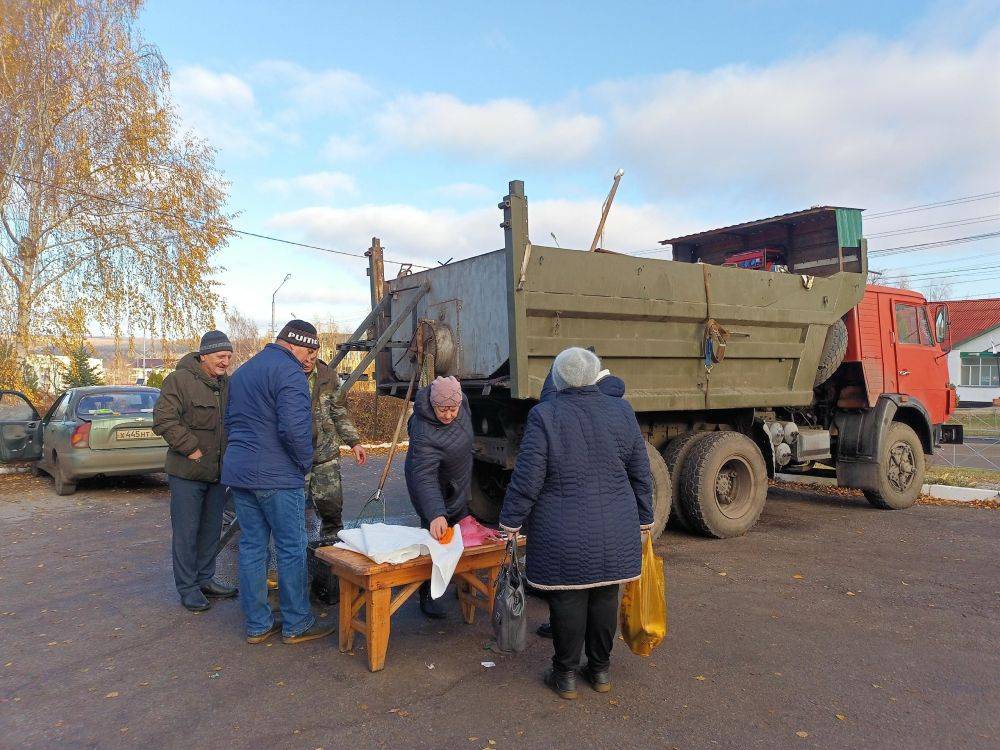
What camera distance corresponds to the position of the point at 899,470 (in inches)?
330

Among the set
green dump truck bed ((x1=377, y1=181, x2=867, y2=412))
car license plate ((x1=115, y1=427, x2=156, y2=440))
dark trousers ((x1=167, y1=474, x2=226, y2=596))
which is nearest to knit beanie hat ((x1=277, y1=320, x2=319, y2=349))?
dark trousers ((x1=167, y1=474, x2=226, y2=596))

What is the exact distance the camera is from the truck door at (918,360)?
27.8 ft

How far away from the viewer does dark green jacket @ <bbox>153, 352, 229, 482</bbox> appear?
4664 mm

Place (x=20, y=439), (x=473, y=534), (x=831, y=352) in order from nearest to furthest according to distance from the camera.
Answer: (x=473, y=534) → (x=831, y=352) → (x=20, y=439)

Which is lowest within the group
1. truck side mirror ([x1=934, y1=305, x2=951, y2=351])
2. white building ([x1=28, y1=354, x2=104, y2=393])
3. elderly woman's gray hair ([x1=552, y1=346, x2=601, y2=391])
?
elderly woman's gray hair ([x1=552, y1=346, x2=601, y2=391])

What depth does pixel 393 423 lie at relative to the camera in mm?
15727

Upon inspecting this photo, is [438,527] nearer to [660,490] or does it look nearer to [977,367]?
[660,490]

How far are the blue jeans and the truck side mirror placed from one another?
338 inches

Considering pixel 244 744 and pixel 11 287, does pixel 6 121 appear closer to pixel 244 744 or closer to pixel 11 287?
pixel 11 287

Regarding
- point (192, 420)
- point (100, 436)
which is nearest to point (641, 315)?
point (192, 420)

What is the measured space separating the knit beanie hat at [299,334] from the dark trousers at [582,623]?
2.06 m

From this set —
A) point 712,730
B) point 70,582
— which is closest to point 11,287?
point 70,582

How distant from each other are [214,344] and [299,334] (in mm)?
1126

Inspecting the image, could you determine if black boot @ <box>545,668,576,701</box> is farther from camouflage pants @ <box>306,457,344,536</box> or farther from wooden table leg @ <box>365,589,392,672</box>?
camouflage pants @ <box>306,457,344,536</box>
